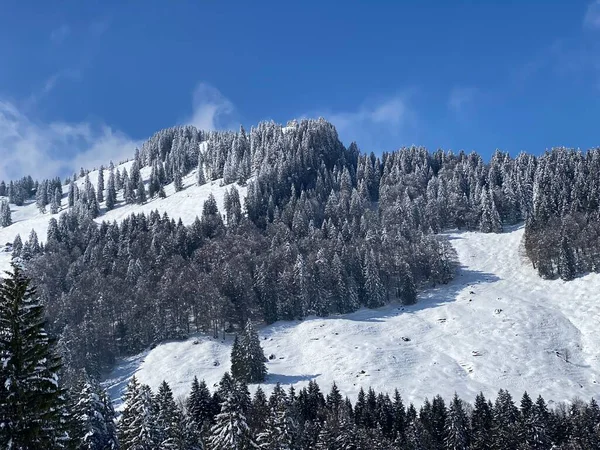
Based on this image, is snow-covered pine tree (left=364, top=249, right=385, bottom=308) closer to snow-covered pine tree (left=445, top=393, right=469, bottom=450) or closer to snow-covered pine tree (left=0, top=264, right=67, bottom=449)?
snow-covered pine tree (left=445, top=393, right=469, bottom=450)

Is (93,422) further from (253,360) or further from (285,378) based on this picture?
(285,378)

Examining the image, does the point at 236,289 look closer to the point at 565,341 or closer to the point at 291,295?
the point at 291,295

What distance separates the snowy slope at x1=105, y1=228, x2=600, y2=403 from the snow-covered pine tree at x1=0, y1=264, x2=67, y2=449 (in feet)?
238

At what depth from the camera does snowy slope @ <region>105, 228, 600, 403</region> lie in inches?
3639

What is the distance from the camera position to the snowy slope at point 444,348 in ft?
303

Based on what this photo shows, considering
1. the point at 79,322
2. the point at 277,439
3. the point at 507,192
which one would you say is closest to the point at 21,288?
the point at 277,439

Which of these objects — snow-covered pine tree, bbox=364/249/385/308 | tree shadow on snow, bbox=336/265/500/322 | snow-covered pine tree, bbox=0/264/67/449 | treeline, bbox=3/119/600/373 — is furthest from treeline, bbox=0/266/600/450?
snow-covered pine tree, bbox=364/249/385/308

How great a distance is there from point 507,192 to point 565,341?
323ft

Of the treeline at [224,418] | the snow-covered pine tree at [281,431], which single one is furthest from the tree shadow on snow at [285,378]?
the snow-covered pine tree at [281,431]

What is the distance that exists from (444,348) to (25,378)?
319 feet

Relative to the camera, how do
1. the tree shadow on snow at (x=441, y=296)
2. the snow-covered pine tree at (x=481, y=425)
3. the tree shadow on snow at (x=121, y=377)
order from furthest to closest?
the tree shadow on snow at (x=441, y=296)
the tree shadow on snow at (x=121, y=377)
the snow-covered pine tree at (x=481, y=425)

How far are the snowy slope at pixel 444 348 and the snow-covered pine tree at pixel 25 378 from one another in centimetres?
7265

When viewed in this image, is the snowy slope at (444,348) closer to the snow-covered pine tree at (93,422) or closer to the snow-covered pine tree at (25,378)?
the snow-covered pine tree at (93,422)

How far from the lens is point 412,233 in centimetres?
17262
